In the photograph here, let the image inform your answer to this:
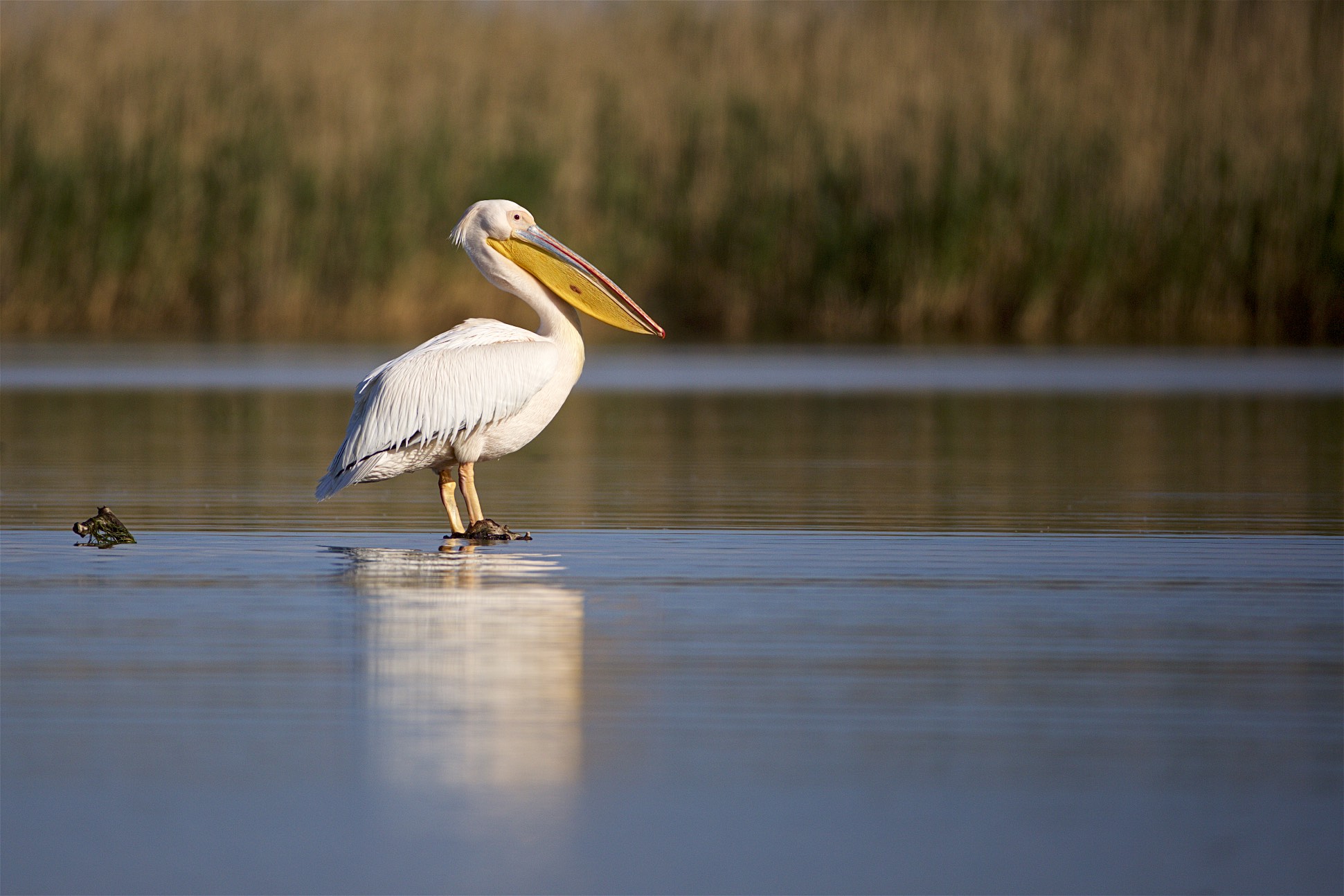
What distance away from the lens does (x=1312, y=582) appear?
500 centimetres

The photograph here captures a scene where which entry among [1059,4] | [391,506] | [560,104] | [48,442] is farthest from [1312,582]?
[1059,4]

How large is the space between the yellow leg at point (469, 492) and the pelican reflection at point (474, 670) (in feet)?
1.53

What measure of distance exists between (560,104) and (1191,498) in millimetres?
12085

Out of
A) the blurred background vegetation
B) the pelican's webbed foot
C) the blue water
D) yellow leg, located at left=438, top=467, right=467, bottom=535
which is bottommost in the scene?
the blue water

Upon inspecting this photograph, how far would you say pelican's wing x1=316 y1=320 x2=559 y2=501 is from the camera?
5.85 m

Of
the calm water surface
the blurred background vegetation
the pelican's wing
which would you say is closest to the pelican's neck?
the pelican's wing

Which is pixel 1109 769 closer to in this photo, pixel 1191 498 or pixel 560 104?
pixel 1191 498

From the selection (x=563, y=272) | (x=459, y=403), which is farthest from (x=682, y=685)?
(x=563, y=272)

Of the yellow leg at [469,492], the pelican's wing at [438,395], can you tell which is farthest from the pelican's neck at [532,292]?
the yellow leg at [469,492]

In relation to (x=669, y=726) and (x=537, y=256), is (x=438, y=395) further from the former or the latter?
(x=669, y=726)

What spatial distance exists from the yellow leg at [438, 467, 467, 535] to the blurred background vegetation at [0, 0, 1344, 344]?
1057cm

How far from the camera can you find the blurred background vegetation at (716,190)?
16344 millimetres

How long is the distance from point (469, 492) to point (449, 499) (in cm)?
14

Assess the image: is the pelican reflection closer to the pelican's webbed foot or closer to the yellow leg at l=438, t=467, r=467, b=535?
the pelican's webbed foot
